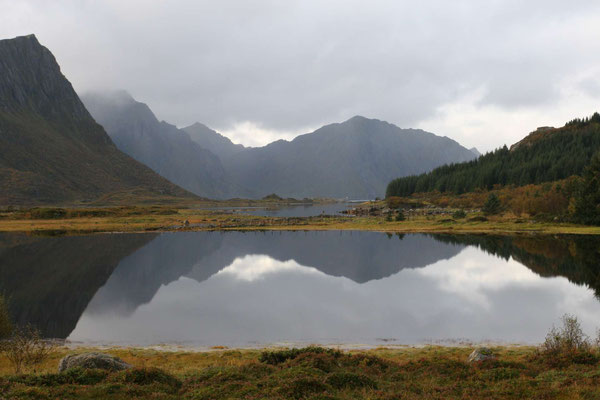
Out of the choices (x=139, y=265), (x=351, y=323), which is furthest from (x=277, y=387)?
(x=139, y=265)

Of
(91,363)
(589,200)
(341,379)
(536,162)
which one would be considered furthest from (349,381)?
(536,162)

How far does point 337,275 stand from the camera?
50.8 meters

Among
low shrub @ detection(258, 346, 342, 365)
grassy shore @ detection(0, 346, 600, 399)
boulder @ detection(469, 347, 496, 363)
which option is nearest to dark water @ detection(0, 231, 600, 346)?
low shrub @ detection(258, 346, 342, 365)

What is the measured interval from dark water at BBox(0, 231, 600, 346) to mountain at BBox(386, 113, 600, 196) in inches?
3414

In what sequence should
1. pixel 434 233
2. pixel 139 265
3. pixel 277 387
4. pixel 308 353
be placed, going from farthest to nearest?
pixel 434 233, pixel 139 265, pixel 308 353, pixel 277 387

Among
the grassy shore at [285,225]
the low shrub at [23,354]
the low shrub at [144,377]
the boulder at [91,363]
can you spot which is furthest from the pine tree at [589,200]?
the low shrub at [23,354]

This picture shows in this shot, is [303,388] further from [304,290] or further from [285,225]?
[285,225]

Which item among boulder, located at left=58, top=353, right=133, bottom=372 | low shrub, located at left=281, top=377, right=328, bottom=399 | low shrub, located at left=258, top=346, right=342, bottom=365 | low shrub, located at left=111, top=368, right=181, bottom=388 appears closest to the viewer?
low shrub, located at left=281, top=377, right=328, bottom=399

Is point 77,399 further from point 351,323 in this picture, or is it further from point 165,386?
point 351,323

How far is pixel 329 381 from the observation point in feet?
46.4

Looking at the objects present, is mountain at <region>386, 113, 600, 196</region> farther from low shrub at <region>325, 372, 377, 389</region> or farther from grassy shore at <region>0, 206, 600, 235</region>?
low shrub at <region>325, 372, 377, 389</region>

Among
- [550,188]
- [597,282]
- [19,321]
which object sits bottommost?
[19,321]

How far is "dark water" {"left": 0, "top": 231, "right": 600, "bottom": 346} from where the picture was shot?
93.5 feet

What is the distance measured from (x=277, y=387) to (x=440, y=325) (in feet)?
64.7
